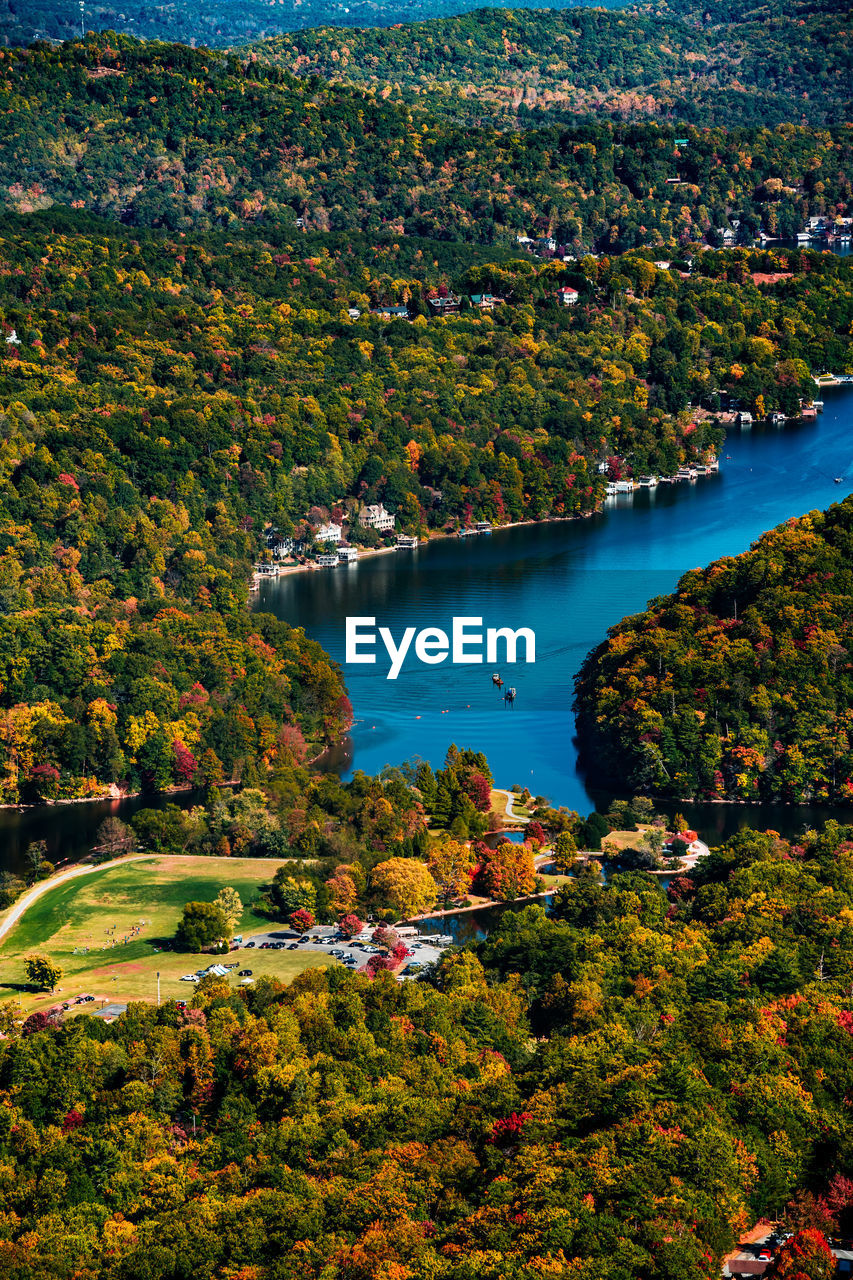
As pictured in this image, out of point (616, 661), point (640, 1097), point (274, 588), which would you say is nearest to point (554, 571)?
point (274, 588)

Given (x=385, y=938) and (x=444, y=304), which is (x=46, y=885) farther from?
(x=444, y=304)

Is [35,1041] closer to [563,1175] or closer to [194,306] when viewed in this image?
[563,1175]

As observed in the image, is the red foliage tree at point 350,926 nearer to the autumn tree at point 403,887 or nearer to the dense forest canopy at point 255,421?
the autumn tree at point 403,887

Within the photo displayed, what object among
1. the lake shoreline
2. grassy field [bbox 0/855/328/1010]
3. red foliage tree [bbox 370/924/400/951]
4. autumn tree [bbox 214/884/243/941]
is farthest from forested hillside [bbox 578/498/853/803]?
the lake shoreline

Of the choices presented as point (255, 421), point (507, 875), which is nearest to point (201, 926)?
point (507, 875)

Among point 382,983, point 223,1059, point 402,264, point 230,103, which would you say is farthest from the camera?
point 230,103

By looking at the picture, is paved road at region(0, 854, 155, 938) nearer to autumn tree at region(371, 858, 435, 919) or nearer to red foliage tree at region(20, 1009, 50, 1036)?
red foliage tree at region(20, 1009, 50, 1036)

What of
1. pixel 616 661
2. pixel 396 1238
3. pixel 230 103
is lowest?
pixel 396 1238
